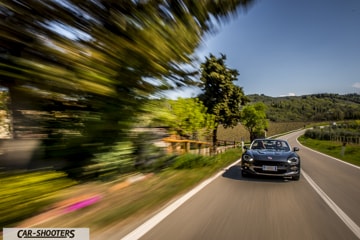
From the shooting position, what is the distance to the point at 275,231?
15.4 ft

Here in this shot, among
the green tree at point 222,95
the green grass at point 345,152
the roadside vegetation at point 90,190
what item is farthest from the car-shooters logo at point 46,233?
the green tree at point 222,95

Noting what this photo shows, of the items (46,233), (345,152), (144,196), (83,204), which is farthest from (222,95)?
(46,233)

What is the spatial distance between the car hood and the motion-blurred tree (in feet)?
19.5

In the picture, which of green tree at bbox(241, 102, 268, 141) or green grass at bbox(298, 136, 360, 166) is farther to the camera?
green tree at bbox(241, 102, 268, 141)

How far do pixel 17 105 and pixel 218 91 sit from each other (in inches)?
1080

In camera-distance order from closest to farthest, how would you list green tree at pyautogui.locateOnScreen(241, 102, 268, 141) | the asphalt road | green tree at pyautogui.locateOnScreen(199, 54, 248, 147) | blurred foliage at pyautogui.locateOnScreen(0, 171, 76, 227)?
blurred foliage at pyautogui.locateOnScreen(0, 171, 76, 227), the asphalt road, green tree at pyautogui.locateOnScreen(199, 54, 248, 147), green tree at pyautogui.locateOnScreen(241, 102, 268, 141)

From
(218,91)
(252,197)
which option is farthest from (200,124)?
(218,91)

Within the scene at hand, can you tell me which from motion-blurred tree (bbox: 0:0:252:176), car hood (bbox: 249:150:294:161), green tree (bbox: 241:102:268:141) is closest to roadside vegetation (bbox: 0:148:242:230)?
motion-blurred tree (bbox: 0:0:252:176)

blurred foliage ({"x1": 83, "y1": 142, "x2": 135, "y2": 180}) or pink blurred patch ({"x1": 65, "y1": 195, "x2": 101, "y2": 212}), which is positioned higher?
blurred foliage ({"x1": 83, "y1": 142, "x2": 135, "y2": 180})

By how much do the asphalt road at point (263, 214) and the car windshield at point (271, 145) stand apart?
2.21 meters

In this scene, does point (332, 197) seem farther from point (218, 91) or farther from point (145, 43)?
point (218, 91)

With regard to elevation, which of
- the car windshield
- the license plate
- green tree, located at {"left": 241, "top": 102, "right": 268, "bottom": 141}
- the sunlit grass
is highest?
green tree, located at {"left": 241, "top": 102, "right": 268, "bottom": 141}

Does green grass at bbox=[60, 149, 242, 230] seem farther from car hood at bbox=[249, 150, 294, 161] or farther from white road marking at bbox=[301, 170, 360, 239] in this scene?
white road marking at bbox=[301, 170, 360, 239]

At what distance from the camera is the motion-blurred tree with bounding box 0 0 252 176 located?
3215 mm
